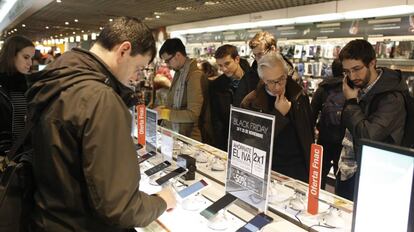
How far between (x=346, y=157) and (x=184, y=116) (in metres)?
1.26

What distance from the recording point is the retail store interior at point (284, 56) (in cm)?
112

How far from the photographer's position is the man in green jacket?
1.09 metres

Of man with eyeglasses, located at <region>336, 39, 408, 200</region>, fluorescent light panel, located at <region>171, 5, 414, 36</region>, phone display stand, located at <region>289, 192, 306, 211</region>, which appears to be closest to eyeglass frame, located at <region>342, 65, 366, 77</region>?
man with eyeglasses, located at <region>336, 39, 408, 200</region>

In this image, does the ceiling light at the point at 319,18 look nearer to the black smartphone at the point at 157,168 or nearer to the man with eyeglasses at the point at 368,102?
the man with eyeglasses at the point at 368,102

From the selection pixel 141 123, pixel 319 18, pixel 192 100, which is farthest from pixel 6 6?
pixel 141 123

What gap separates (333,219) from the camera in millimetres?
1588

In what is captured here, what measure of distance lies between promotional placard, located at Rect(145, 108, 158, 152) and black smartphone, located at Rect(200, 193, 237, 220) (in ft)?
2.87

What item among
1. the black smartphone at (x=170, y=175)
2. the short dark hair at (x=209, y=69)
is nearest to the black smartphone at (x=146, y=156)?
the black smartphone at (x=170, y=175)

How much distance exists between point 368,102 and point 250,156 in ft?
3.25

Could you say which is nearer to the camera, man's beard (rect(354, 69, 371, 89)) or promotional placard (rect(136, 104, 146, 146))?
man's beard (rect(354, 69, 371, 89))

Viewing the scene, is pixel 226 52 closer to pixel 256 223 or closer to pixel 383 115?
pixel 383 115

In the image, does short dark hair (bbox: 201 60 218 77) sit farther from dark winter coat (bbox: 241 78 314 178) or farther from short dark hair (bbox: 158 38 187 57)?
dark winter coat (bbox: 241 78 314 178)

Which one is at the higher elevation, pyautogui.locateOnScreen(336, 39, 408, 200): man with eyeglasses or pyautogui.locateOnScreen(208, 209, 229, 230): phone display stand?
pyautogui.locateOnScreen(336, 39, 408, 200): man with eyeglasses

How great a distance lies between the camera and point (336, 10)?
5719mm
